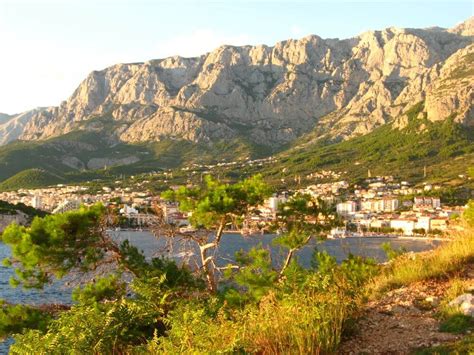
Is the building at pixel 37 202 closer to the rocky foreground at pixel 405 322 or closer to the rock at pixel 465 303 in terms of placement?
the rocky foreground at pixel 405 322

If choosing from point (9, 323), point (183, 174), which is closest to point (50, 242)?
point (9, 323)

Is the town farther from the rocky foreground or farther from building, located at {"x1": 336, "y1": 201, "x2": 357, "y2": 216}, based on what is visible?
the rocky foreground

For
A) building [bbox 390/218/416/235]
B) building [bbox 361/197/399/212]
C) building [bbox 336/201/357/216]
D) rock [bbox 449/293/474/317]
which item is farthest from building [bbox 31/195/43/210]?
rock [bbox 449/293/474/317]

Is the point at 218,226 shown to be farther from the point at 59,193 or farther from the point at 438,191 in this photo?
the point at 59,193

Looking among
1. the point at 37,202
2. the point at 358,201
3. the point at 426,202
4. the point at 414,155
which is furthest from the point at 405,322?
the point at 414,155

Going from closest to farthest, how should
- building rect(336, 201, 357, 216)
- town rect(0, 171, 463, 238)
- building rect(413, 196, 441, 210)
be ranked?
town rect(0, 171, 463, 238)
building rect(413, 196, 441, 210)
building rect(336, 201, 357, 216)

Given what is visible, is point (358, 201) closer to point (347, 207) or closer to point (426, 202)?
point (347, 207)

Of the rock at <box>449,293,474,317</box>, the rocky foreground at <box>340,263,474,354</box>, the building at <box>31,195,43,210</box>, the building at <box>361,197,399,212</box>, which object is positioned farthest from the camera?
the building at <box>361,197,399,212</box>

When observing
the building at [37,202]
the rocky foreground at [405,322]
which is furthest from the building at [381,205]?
the rocky foreground at [405,322]
